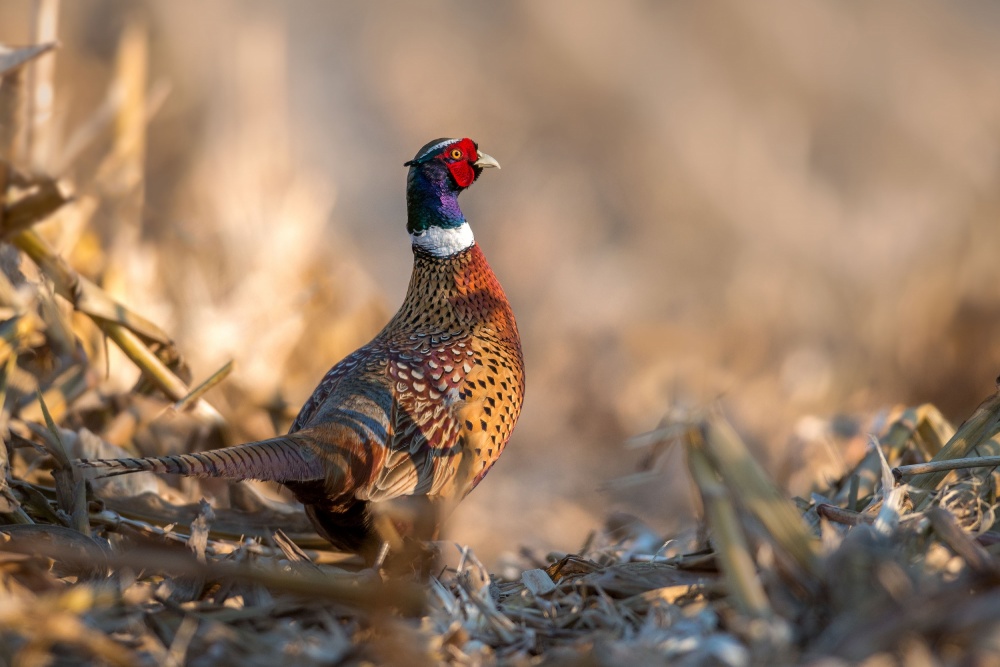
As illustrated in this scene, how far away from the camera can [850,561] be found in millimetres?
1661

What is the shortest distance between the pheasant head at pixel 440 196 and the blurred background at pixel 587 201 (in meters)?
0.96

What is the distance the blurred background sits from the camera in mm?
5637

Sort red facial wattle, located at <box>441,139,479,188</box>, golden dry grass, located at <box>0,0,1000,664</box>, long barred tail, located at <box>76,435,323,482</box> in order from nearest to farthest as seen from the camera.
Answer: golden dry grass, located at <box>0,0,1000,664</box> < long barred tail, located at <box>76,435,323,482</box> < red facial wattle, located at <box>441,139,479,188</box>

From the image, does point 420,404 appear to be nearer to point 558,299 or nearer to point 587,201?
point 558,299

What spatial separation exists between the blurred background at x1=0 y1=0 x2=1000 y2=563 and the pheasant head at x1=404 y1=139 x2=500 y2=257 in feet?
3.14

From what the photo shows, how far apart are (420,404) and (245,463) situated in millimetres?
771

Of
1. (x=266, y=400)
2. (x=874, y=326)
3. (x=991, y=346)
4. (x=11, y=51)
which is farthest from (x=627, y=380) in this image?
(x=11, y=51)

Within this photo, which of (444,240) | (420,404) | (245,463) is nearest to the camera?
(245,463)

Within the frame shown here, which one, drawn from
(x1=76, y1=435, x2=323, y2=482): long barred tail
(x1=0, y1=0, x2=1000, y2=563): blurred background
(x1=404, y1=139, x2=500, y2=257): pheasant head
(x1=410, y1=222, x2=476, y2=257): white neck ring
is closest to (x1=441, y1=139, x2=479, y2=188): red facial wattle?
(x1=404, y1=139, x2=500, y2=257): pheasant head

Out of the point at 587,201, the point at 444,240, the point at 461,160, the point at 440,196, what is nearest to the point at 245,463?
the point at 444,240

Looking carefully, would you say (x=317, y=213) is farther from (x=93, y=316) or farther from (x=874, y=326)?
(x=874, y=326)

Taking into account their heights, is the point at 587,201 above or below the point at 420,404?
above

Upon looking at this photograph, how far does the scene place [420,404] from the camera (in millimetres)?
3230

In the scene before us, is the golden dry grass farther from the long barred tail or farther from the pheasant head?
the pheasant head
